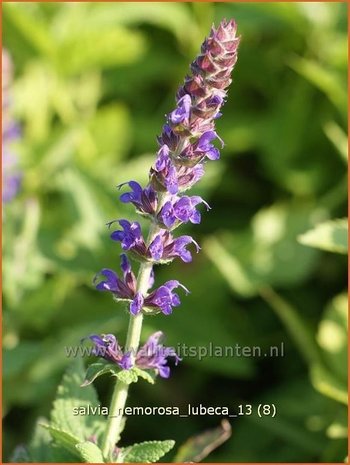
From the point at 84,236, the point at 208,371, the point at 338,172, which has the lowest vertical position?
the point at 208,371

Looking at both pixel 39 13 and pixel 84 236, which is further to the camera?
pixel 39 13

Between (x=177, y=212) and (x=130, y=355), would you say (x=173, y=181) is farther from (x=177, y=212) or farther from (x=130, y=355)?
(x=130, y=355)

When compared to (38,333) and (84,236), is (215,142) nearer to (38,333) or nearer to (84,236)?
(84,236)

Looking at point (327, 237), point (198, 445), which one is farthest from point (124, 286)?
point (327, 237)

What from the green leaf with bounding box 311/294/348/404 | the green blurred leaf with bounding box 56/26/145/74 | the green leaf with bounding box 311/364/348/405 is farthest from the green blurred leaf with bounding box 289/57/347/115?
Answer: the green leaf with bounding box 311/364/348/405

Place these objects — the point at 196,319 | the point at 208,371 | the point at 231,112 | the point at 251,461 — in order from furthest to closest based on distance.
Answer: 1. the point at 231,112
2. the point at 208,371
3. the point at 196,319
4. the point at 251,461

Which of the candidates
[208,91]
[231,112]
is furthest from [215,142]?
[208,91]
